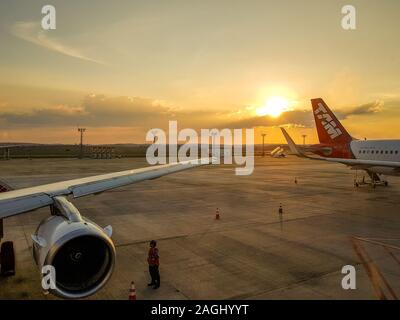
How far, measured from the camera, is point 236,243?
A: 1493 cm

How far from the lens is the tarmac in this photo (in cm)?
1032

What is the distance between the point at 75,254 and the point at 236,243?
30.7 ft

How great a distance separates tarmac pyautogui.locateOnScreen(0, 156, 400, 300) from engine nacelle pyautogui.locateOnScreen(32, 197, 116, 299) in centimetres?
340

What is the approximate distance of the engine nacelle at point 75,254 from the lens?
632 centimetres

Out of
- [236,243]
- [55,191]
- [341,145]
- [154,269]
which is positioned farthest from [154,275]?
[341,145]

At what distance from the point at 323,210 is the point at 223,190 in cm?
1159

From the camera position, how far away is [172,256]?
1328 centimetres

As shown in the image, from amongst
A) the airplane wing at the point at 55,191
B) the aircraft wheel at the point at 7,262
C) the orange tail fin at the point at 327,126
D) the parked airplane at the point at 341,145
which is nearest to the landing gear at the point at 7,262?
the aircraft wheel at the point at 7,262

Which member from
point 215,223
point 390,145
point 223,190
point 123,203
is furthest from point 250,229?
point 390,145

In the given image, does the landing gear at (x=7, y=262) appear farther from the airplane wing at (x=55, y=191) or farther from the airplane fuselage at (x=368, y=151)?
the airplane fuselage at (x=368, y=151)

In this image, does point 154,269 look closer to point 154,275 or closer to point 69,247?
point 154,275

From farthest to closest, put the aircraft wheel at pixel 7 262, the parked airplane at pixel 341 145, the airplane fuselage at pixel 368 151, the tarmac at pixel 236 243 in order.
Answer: the parked airplane at pixel 341 145 < the airplane fuselage at pixel 368 151 < the aircraft wheel at pixel 7 262 < the tarmac at pixel 236 243

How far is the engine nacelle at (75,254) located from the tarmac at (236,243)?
3.40 m

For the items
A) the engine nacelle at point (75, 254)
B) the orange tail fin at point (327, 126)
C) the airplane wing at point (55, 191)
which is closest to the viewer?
the engine nacelle at point (75, 254)
